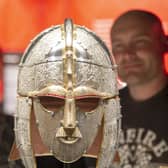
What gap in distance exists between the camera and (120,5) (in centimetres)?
239

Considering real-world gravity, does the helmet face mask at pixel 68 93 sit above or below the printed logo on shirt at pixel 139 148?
above

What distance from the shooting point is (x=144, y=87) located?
2.41m

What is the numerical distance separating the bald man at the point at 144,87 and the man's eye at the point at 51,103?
0.65 metres

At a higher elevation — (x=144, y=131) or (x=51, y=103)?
(x=51, y=103)

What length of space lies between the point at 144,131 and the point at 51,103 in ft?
2.39

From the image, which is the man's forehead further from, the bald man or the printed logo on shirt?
the printed logo on shirt

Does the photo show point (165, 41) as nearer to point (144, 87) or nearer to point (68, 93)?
point (144, 87)

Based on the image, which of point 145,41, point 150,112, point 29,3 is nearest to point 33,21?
point 29,3

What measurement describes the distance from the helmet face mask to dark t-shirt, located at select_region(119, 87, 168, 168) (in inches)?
20.8

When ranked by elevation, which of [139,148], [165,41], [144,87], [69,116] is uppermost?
[165,41]

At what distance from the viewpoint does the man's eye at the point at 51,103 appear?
1.73 meters

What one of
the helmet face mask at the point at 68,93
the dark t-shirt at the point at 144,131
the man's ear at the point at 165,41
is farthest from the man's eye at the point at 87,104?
the man's ear at the point at 165,41

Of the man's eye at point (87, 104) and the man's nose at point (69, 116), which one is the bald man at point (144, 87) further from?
the man's nose at point (69, 116)

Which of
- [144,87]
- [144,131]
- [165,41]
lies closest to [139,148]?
[144,131]
